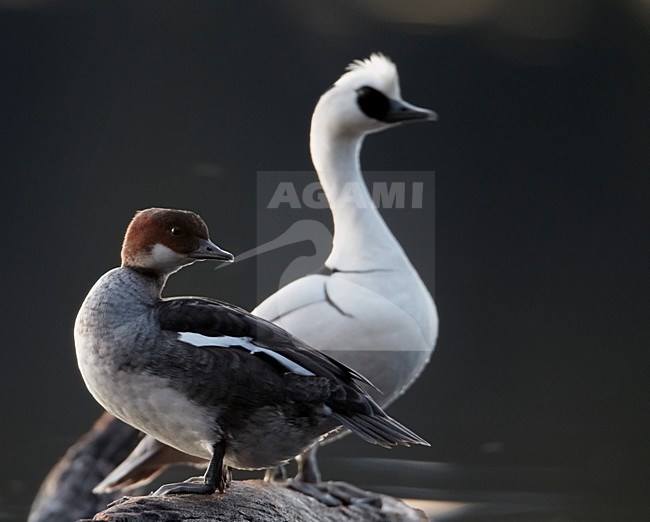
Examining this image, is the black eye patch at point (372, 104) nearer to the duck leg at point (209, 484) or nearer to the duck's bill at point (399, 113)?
the duck's bill at point (399, 113)

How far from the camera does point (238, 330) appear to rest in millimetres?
1282

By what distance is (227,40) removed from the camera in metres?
4.82

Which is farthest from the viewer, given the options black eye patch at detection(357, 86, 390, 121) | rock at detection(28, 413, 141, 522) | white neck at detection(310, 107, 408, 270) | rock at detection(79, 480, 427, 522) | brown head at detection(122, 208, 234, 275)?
rock at detection(28, 413, 141, 522)

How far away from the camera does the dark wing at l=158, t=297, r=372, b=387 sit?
4.15 feet

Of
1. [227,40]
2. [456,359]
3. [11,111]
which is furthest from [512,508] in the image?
[11,111]

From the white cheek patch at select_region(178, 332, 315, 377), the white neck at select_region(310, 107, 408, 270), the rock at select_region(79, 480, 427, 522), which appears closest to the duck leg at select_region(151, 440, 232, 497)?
the rock at select_region(79, 480, 427, 522)

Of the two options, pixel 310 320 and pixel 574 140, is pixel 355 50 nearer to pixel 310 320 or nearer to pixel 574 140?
pixel 574 140

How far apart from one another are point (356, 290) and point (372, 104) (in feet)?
1.49

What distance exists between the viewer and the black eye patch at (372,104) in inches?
85.4

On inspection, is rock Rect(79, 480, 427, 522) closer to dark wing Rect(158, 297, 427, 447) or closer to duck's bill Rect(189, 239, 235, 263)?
dark wing Rect(158, 297, 427, 447)


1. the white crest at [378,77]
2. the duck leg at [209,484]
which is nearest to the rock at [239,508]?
the duck leg at [209,484]

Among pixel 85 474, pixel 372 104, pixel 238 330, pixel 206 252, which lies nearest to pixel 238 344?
pixel 238 330

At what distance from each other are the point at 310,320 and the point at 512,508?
5.61 ft

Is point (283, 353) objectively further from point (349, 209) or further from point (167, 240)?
point (349, 209)
